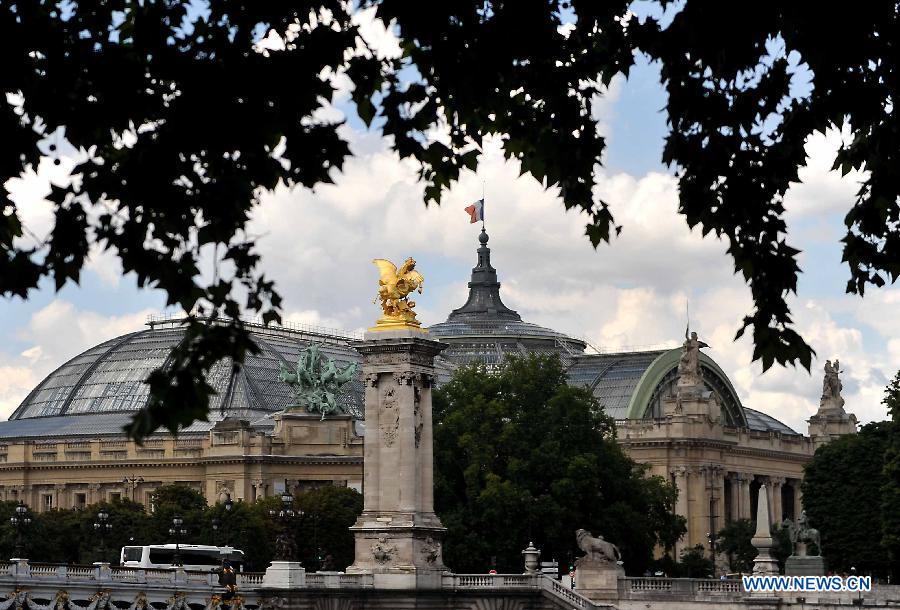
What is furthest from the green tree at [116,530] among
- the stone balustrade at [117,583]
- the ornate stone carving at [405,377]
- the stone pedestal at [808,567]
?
the stone pedestal at [808,567]

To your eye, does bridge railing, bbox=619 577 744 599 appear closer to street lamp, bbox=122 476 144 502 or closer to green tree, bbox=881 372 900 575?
green tree, bbox=881 372 900 575

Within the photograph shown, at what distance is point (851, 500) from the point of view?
10250 cm

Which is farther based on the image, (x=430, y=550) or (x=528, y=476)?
(x=528, y=476)

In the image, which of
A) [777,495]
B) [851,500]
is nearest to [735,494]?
[777,495]

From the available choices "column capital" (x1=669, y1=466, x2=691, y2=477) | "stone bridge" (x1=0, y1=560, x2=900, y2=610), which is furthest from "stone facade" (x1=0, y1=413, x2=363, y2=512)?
"stone bridge" (x1=0, y1=560, x2=900, y2=610)

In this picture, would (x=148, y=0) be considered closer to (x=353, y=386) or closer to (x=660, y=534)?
(x=660, y=534)

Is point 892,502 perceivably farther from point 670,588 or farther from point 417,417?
point 417,417

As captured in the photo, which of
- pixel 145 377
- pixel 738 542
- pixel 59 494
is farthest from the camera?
pixel 145 377

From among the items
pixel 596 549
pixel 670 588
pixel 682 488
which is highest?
pixel 682 488

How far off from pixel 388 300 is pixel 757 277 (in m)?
56.8

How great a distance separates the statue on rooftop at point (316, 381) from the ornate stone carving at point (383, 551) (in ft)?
217

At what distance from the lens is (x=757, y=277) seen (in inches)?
588

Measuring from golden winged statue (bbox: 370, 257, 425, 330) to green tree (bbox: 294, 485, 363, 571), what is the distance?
29.2 m

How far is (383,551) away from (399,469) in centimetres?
302
